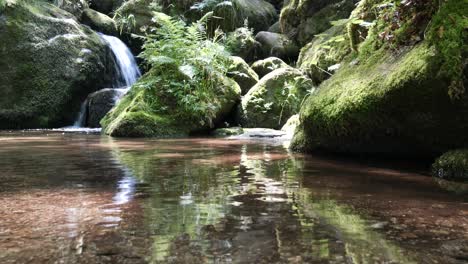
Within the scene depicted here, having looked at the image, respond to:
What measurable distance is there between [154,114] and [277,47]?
6.54 meters

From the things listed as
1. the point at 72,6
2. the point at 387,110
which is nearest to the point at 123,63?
the point at 72,6

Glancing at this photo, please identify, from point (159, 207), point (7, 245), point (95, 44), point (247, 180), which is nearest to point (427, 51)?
point (247, 180)

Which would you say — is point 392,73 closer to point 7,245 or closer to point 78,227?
point 78,227

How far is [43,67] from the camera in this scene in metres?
14.2

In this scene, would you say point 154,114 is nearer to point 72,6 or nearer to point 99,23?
point 99,23

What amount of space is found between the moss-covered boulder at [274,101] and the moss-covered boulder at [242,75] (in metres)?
1.22

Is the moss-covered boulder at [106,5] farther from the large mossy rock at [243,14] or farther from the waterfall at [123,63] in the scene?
the large mossy rock at [243,14]

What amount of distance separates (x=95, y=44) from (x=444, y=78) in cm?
1341

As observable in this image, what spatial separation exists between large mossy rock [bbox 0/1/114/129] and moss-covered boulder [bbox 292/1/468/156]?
1060 centimetres

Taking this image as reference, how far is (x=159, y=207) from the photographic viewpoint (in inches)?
98.9

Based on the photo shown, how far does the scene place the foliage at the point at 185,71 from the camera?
1023cm

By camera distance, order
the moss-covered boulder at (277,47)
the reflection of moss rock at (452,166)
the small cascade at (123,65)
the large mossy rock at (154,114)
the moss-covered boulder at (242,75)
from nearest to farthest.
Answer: the reflection of moss rock at (452,166)
the large mossy rock at (154,114)
the moss-covered boulder at (242,75)
the moss-covered boulder at (277,47)
the small cascade at (123,65)

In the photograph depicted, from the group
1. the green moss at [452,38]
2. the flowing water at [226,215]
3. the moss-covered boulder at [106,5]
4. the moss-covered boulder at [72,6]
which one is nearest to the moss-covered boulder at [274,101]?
the flowing water at [226,215]

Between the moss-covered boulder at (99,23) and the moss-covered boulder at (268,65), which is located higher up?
the moss-covered boulder at (99,23)
